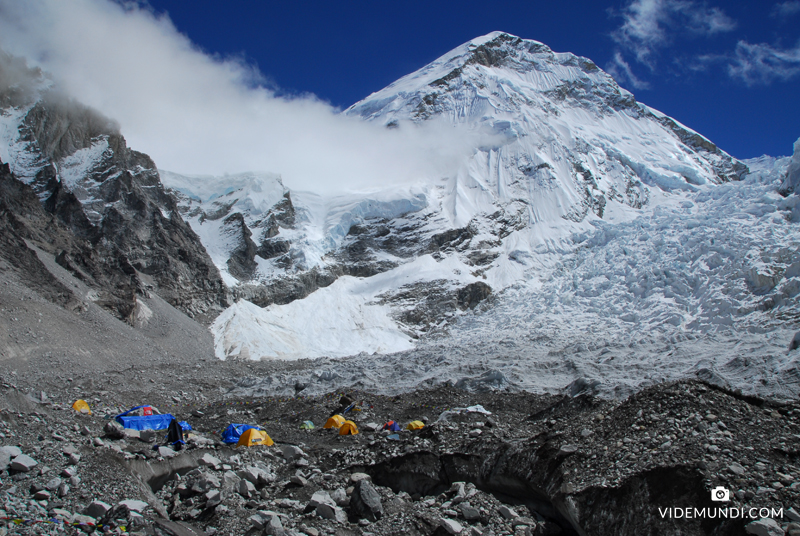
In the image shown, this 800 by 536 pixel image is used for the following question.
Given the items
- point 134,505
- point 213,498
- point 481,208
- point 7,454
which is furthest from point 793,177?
point 7,454

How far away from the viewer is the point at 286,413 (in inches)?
823

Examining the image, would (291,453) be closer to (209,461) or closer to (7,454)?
(209,461)

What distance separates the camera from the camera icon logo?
6.39 m

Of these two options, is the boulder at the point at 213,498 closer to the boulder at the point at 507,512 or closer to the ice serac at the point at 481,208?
the boulder at the point at 507,512

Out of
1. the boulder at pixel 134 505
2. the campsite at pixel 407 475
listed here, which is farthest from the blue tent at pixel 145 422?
the boulder at pixel 134 505

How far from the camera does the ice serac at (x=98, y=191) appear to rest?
6184 cm

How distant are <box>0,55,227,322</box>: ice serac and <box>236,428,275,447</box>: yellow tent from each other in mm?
48271

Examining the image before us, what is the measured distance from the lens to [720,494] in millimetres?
6469

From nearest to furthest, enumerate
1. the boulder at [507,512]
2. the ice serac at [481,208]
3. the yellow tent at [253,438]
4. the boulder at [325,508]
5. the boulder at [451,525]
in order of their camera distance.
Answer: the boulder at [451,525] < the boulder at [507,512] < the boulder at [325,508] < the yellow tent at [253,438] < the ice serac at [481,208]

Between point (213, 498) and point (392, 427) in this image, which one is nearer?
point (213, 498)

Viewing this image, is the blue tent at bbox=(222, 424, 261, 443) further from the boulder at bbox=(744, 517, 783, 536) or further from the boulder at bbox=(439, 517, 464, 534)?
the boulder at bbox=(744, 517, 783, 536)

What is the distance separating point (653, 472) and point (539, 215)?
90615 mm

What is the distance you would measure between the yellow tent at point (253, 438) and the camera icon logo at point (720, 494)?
35.8ft

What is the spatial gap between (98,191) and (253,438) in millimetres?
70717
